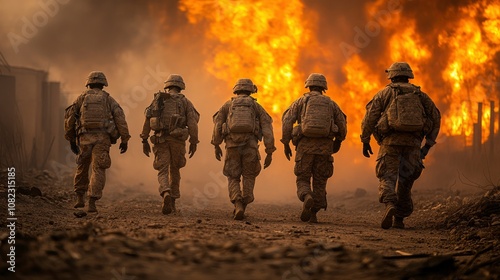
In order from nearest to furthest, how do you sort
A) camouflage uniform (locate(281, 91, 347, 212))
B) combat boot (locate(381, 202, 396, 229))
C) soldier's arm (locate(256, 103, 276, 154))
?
Result: combat boot (locate(381, 202, 396, 229))
camouflage uniform (locate(281, 91, 347, 212))
soldier's arm (locate(256, 103, 276, 154))

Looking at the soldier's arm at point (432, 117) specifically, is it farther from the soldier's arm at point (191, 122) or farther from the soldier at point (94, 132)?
the soldier at point (94, 132)

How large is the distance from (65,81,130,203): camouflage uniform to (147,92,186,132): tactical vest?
541mm

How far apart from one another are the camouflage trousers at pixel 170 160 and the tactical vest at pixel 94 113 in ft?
3.52

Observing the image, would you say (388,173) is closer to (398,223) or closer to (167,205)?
(398,223)

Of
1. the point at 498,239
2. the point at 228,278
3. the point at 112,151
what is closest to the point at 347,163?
the point at 112,151

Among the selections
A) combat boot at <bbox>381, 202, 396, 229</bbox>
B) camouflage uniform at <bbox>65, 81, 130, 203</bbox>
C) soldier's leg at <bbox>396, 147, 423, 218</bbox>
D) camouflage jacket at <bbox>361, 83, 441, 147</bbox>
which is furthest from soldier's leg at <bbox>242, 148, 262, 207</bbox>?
soldier's leg at <bbox>396, 147, 423, 218</bbox>

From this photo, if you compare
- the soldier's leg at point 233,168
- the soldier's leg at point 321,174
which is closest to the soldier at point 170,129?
the soldier's leg at point 233,168

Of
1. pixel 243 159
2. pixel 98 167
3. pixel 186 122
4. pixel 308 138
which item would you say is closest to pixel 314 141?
pixel 308 138

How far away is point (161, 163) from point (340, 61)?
12.2m

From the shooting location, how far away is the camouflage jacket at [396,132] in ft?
31.5

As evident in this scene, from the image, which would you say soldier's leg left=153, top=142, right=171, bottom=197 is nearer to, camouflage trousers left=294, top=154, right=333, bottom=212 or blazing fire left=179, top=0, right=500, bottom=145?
camouflage trousers left=294, top=154, right=333, bottom=212

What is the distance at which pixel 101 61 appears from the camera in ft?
97.7

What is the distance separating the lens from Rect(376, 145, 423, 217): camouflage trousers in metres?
9.62

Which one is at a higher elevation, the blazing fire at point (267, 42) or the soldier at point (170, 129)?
the blazing fire at point (267, 42)
